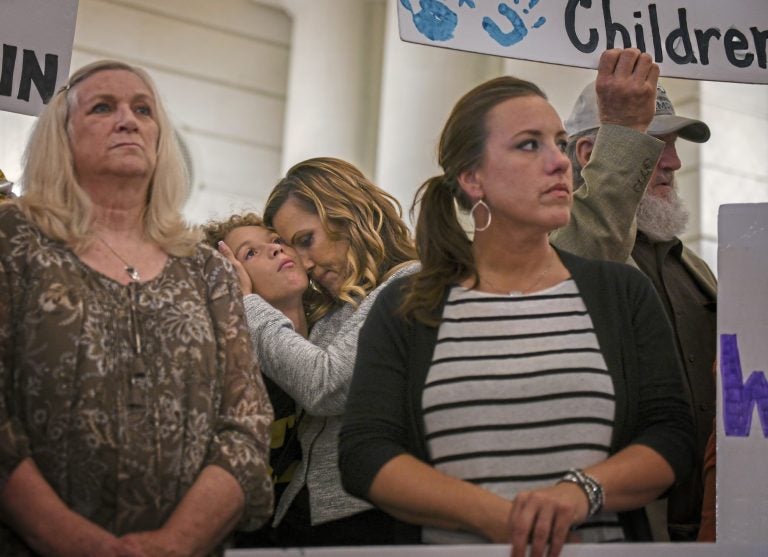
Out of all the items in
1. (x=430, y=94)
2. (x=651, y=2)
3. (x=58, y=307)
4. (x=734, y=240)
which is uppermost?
(x=430, y=94)

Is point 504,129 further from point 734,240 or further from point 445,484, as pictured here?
point 445,484

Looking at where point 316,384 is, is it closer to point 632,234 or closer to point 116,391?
point 116,391

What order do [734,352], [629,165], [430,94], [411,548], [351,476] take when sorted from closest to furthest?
1. [411,548]
2. [351,476]
3. [734,352]
4. [629,165]
5. [430,94]

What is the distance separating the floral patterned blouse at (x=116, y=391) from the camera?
6.90 feet

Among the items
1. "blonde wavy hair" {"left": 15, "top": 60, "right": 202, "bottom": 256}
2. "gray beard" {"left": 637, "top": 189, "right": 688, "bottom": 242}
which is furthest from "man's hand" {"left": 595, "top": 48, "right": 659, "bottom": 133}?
"blonde wavy hair" {"left": 15, "top": 60, "right": 202, "bottom": 256}

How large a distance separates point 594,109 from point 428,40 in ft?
1.72

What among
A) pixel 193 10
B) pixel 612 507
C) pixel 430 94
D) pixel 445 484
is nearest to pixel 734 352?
pixel 612 507

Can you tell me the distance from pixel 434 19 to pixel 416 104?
3418mm

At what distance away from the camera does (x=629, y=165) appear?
8.61 ft

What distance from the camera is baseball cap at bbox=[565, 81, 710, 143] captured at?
308 cm

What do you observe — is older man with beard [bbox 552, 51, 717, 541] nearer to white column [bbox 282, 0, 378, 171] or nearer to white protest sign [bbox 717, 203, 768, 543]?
white protest sign [bbox 717, 203, 768, 543]

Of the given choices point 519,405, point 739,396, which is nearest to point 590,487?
point 519,405

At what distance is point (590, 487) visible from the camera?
205 centimetres

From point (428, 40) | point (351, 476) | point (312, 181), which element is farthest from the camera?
point (312, 181)
